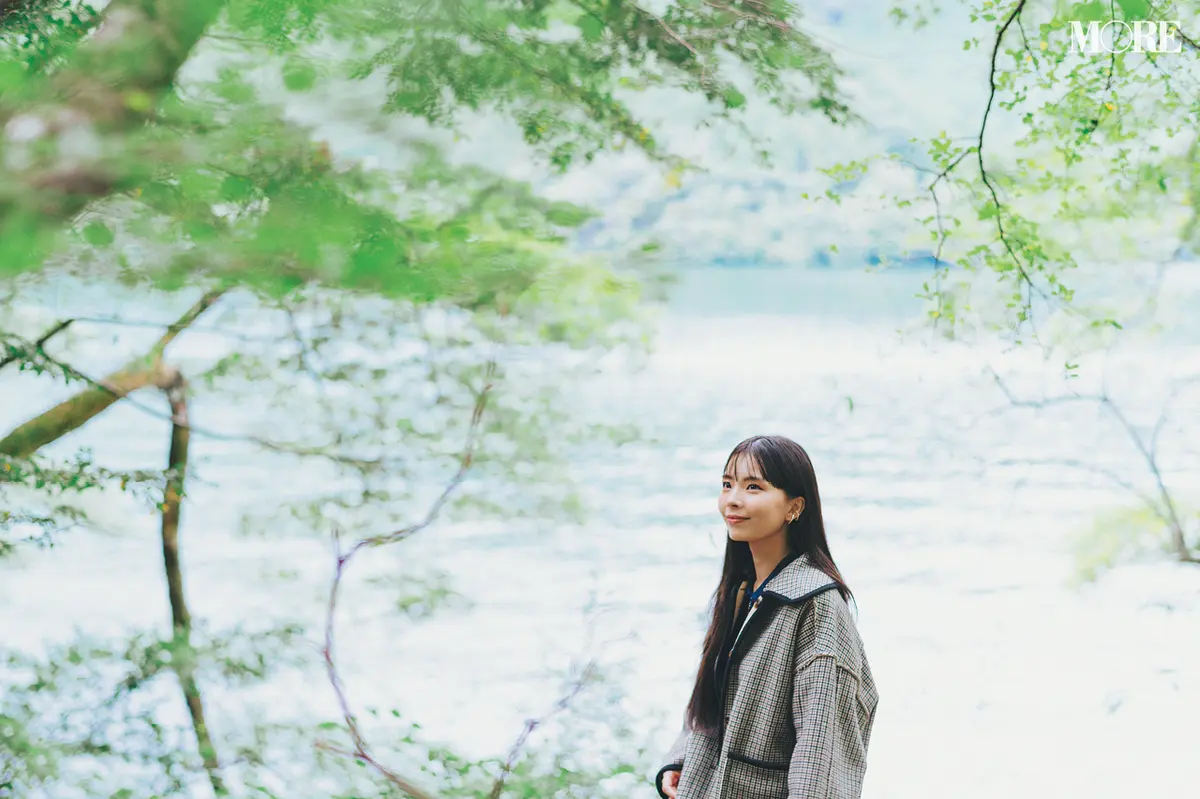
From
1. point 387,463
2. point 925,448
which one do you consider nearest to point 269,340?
point 387,463

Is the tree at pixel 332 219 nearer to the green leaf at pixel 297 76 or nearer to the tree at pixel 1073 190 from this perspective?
the green leaf at pixel 297 76

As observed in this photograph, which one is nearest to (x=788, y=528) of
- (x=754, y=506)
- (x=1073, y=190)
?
(x=754, y=506)

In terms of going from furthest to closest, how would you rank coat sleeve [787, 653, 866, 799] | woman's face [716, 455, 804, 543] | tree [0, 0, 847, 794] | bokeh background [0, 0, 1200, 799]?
1. bokeh background [0, 0, 1200, 799]
2. tree [0, 0, 847, 794]
3. woman's face [716, 455, 804, 543]
4. coat sleeve [787, 653, 866, 799]

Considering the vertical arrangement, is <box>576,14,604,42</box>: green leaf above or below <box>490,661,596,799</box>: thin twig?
above

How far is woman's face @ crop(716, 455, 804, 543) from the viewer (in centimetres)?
140

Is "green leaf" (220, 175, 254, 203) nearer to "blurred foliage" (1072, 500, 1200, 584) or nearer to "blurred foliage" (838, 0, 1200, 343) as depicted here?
"blurred foliage" (838, 0, 1200, 343)

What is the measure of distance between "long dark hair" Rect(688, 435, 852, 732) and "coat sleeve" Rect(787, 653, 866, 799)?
5.5 inches

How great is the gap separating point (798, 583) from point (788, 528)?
105 mm

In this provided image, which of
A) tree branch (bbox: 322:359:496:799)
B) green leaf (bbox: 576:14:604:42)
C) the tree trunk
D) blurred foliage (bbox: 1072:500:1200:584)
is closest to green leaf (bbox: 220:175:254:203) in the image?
the tree trunk

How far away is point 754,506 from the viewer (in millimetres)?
1401

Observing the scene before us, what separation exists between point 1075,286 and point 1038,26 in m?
1.03

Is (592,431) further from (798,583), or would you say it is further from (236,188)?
(798,583)

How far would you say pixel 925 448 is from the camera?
15.4 ft

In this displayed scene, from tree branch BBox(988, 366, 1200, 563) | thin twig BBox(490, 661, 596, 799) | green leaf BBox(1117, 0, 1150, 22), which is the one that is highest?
green leaf BBox(1117, 0, 1150, 22)
